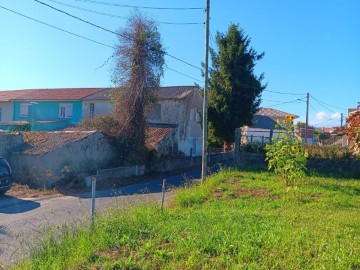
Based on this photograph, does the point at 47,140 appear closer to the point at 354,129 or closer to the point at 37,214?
the point at 37,214

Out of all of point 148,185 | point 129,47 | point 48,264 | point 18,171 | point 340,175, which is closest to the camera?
point 48,264

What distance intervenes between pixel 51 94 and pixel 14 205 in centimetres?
2469

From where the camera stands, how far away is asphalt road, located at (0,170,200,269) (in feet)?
21.6

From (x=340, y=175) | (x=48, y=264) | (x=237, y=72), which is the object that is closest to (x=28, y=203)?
(x=48, y=264)

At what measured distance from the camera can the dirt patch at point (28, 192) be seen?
44.4ft

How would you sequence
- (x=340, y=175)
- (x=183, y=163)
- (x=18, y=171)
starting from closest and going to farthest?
(x=340, y=175), (x=18, y=171), (x=183, y=163)

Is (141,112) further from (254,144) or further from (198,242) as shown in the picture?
(198,242)

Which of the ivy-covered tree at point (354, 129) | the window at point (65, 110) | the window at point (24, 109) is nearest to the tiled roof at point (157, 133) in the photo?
the window at point (65, 110)

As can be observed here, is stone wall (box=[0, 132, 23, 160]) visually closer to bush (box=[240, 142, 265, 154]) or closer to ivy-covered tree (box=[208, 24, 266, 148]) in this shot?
bush (box=[240, 142, 265, 154])

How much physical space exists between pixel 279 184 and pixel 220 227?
6.32 metres

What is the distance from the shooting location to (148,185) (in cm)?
1672

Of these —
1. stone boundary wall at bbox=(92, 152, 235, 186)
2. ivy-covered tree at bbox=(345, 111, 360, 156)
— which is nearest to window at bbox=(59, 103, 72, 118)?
stone boundary wall at bbox=(92, 152, 235, 186)

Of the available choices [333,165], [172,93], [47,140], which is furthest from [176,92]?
[333,165]

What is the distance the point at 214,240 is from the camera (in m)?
5.52
